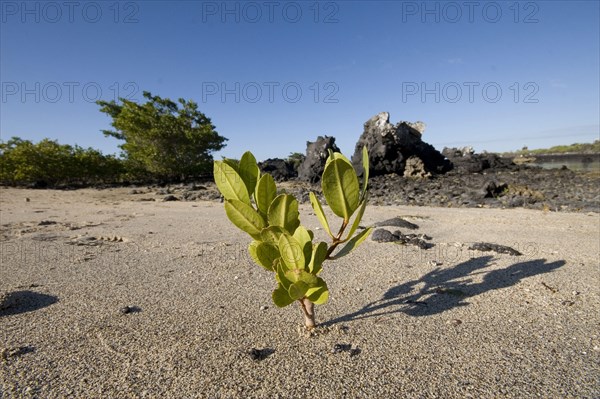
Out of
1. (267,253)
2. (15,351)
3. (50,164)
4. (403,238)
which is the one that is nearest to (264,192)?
(267,253)

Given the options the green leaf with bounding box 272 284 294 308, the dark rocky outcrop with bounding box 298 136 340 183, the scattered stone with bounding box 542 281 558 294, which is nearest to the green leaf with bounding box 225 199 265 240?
the green leaf with bounding box 272 284 294 308

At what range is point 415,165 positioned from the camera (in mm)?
16859

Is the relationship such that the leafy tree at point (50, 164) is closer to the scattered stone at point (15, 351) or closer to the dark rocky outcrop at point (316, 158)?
the dark rocky outcrop at point (316, 158)

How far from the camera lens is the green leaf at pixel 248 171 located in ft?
4.62

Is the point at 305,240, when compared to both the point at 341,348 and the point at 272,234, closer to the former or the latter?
the point at 272,234

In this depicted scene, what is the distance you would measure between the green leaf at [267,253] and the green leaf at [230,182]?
20 cm

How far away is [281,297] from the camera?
120 cm

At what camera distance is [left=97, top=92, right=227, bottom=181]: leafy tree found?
53.2ft

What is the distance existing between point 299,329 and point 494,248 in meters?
2.14

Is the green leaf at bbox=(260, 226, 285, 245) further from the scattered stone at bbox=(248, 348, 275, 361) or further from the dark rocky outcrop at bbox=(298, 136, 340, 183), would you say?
the dark rocky outcrop at bbox=(298, 136, 340, 183)

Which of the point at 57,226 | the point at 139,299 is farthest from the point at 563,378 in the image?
the point at 57,226

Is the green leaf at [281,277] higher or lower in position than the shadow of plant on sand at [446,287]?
higher

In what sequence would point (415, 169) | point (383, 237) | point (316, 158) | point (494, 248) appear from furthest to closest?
point (415, 169), point (316, 158), point (383, 237), point (494, 248)

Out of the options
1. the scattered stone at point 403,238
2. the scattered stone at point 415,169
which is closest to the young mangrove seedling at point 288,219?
the scattered stone at point 403,238
